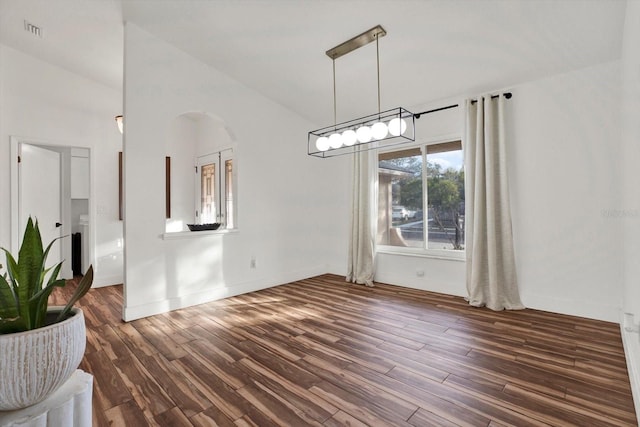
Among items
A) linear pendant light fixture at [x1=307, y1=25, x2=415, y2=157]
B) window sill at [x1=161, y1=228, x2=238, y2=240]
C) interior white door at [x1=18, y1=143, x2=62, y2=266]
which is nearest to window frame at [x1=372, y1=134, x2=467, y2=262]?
linear pendant light fixture at [x1=307, y1=25, x2=415, y2=157]

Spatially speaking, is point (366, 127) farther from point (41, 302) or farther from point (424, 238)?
point (41, 302)

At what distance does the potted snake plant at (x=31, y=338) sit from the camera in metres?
0.99

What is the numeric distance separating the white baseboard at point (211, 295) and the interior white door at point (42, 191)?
235 cm

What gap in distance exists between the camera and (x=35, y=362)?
3.32 ft

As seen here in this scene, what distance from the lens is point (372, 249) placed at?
15.2ft

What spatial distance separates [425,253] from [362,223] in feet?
3.28

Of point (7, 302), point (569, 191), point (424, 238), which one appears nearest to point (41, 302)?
point (7, 302)

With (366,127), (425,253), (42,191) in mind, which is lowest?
(425,253)

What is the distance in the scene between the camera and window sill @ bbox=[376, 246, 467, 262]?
3975mm

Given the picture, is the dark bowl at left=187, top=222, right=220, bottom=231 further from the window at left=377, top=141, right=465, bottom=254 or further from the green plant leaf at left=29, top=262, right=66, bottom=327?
the green plant leaf at left=29, top=262, right=66, bottom=327

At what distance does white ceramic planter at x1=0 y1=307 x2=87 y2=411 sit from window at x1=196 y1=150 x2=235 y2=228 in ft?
13.2

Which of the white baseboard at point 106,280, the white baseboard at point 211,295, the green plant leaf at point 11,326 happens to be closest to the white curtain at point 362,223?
the white baseboard at point 211,295

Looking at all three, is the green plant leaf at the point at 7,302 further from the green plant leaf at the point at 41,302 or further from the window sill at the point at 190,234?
the window sill at the point at 190,234

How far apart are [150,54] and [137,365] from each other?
3.07m
